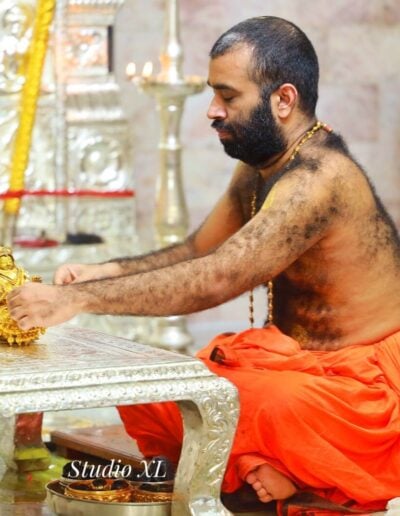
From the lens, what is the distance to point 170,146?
727cm

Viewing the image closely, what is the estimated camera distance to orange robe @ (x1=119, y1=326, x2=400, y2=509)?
4074 millimetres

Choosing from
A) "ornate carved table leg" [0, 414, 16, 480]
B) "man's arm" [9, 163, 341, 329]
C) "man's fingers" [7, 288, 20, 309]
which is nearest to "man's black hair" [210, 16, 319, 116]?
"man's arm" [9, 163, 341, 329]

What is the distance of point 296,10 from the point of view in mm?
8867

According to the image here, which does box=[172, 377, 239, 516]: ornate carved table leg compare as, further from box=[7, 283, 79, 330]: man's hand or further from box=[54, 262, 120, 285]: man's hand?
box=[54, 262, 120, 285]: man's hand

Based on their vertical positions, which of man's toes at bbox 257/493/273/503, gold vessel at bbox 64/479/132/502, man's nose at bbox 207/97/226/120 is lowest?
man's toes at bbox 257/493/273/503

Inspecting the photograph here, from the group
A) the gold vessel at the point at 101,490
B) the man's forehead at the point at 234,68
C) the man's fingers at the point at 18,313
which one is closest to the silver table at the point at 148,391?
the man's fingers at the point at 18,313

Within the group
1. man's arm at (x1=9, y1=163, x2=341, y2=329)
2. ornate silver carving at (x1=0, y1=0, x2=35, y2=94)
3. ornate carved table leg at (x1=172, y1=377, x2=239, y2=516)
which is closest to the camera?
ornate carved table leg at (x1=172, y1=377, x2=239, y2=516)

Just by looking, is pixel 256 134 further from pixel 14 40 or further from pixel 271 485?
pixel 14 40

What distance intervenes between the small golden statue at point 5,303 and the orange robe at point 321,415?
22.1 inches

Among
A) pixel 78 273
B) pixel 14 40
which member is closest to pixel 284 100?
pixel 78 273

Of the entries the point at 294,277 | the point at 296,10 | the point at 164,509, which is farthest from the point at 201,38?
the point at 164,509

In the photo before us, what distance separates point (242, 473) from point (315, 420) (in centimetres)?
26

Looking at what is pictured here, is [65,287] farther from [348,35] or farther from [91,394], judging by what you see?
[348,35]

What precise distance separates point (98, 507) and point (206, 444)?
0.40m
